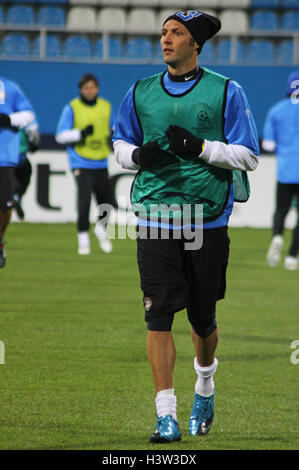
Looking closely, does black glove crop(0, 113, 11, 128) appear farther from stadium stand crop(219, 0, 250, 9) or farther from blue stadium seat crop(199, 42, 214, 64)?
stadium stand crop(219, 0, 250, 9)

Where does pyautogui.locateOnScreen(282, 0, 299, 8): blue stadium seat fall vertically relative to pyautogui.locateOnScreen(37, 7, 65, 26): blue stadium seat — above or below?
above

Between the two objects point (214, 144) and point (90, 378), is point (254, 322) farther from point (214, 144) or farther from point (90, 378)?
point (214, 144)

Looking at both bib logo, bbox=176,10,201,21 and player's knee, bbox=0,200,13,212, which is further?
player's knee, bbox=0,200,13,212

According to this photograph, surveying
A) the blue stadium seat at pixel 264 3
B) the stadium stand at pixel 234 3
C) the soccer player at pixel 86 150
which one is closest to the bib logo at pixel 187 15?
the soccer player at pixel 86 150

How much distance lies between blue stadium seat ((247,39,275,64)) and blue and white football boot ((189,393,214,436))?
1783cm

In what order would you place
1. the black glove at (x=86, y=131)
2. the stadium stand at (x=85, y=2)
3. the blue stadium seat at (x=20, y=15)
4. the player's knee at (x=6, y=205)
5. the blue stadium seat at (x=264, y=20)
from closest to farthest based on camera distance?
the player's knee at (x=6, y=205)
the black glove at (x=86, y=131)
the blue stadium seat at (x=20, y=15)
the blue stadium seat at (x=264, y=20)
the stadium stand at (x=85, y=2)

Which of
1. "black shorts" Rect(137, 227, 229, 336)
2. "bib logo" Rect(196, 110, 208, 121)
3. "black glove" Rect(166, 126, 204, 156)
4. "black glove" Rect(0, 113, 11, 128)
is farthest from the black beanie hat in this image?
"black glove" Rect(0, 113, 11, 128)

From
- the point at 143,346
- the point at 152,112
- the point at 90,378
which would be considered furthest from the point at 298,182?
the point at 152,112

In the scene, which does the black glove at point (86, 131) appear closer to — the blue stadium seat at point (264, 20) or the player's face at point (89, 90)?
the player's face at point (89, 90)

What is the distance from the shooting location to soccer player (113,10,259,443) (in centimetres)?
479

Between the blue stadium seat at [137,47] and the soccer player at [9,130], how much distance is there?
36.8ft

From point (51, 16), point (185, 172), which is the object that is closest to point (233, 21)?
point (51, 16)

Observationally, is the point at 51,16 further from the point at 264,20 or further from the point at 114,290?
the point at 114,290

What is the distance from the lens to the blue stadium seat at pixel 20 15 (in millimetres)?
23188
